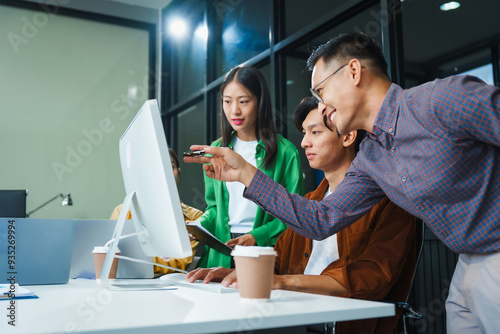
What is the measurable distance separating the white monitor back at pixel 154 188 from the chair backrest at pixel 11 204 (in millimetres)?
1065

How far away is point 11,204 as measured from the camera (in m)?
2.03

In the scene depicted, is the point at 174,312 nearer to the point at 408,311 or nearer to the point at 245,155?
the point at 408,311

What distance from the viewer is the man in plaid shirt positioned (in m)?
1.09

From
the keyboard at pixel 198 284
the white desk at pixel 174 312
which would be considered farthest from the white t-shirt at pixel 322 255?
the white desk at pixel 174 312

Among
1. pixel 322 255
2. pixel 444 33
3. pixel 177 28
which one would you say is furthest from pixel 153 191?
pixel 177 28

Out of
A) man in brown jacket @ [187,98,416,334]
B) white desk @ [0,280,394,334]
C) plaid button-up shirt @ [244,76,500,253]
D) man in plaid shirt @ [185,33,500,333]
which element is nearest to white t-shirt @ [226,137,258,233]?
man in brown jacket @ [187,98,416,334]

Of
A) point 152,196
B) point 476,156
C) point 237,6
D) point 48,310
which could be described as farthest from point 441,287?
point 237,6

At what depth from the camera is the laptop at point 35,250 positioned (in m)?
1.25

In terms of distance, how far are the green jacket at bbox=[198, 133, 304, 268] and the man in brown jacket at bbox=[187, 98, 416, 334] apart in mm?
421

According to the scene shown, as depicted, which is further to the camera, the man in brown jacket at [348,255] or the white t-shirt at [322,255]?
the white t-shirt at [322,255]

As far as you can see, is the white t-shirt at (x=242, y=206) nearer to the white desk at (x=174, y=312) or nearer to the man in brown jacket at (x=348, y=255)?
the man in brown jacket at (x=348, y=255)

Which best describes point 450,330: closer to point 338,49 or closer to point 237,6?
point 338,49

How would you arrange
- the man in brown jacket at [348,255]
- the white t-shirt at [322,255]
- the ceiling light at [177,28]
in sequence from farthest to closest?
1. the ceiling light at [177,28]
2. the white t-shirt at [322,255]
3. the man in brown jacket at [348,255]

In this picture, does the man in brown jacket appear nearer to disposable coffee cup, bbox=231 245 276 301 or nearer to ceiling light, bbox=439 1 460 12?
disposable coffee cup, bbox=231 245 276 301
